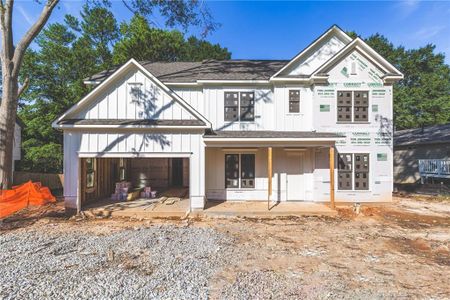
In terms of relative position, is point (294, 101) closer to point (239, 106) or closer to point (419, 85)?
point (239, 106)

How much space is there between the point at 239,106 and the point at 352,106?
529cm

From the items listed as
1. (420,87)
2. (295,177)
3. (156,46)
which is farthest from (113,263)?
(420,87)

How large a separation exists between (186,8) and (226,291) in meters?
12.7

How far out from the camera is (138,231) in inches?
291

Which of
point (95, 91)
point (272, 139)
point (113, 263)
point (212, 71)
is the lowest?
point (113, 263)

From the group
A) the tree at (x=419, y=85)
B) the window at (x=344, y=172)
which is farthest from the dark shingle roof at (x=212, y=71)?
the tree at (x=419, y=85)

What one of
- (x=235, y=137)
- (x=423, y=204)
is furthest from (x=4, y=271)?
(x=423, y=204)

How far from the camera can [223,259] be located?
544cm

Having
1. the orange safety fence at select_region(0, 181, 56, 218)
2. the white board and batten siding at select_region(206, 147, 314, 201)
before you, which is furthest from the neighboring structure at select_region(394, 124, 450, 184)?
the orange safety fence at select_region(0, 181, 56, 218)

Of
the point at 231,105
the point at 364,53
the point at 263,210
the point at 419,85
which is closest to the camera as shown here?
the point at 263,210

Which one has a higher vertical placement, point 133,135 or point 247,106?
point 247,106

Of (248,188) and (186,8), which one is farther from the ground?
(186,8)

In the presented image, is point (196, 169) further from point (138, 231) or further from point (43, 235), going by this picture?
point (43, 235)

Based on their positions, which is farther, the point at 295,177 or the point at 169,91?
the point at 295,177
